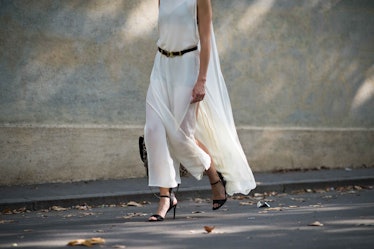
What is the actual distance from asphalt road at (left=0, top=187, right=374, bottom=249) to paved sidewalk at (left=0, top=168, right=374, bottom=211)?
5.5 inches

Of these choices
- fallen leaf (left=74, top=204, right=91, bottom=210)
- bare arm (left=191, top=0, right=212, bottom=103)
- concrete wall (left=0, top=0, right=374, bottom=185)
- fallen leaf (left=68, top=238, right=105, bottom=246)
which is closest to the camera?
fallen leaf (left=68, top=238, right=105, bottom=246)

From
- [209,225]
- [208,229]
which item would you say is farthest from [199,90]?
[208,229]

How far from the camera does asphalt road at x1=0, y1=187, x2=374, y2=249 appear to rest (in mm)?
5715

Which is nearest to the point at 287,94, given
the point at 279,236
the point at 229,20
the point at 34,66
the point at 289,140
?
the point at 289,140

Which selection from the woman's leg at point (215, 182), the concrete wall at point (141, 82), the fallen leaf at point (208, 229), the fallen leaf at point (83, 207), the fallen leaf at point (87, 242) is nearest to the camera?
the fallen leaf at point (87, 242)

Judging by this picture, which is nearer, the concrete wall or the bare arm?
the bare arm

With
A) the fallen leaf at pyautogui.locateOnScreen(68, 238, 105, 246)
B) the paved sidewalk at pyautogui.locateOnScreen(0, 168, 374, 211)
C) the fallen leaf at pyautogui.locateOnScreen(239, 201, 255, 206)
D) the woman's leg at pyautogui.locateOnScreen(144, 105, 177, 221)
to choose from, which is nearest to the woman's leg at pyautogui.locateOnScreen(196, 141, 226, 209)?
the woman's leg at pyautogui.locateOnScreen(144, 105, 177, 221)

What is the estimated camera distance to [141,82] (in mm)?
11906

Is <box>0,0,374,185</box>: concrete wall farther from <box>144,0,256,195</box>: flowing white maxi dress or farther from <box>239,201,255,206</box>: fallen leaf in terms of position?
<box>144,0,256,195</box>: flowing white maxi dress

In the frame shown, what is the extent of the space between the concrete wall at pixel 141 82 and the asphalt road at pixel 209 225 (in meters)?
1.85

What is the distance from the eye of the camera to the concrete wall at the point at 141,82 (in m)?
11.0

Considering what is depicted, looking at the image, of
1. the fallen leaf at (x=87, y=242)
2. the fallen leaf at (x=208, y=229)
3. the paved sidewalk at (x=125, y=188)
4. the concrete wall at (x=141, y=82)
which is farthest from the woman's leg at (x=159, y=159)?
the concrete wall at (x=141, y=82)

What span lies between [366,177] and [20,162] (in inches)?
180

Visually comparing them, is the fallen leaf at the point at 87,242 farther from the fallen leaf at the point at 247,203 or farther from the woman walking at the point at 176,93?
the fallen leaf at the point at 247,203
